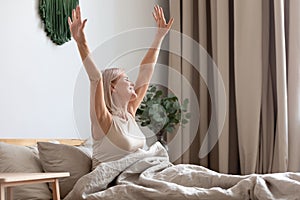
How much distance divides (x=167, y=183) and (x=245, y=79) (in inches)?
67.8

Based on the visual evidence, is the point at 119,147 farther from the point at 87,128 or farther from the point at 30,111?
the point at 87,128

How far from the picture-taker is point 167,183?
1.93 metres

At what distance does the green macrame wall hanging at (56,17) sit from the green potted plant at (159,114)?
1.97 feet

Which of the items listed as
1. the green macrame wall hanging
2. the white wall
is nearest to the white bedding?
the white wall

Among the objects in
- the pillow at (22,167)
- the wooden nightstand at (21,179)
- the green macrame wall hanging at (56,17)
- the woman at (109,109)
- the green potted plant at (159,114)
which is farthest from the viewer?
the green potted plant at (159,114)

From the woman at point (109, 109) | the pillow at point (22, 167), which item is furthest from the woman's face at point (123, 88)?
the pillow at point (22, 167)

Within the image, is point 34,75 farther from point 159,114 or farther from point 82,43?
point 159,114

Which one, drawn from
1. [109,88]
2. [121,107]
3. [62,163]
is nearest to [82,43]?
[109,88]

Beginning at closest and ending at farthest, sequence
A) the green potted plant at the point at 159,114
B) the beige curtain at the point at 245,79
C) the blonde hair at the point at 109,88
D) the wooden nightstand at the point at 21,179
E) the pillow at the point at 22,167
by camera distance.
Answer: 1. the wooden nightstand at the point at 21,179
2. the pillow at the point at 22,167
3. the blonde hair at the point at 109,88
4. the green potted plant at the point at 159,114
5. the beige curtain at the point at 245,79

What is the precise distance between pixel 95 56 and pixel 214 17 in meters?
0.93

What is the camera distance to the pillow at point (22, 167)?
86.0 inches

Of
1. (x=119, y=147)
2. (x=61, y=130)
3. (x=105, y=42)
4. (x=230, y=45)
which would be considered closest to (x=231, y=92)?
(x=230, y=45)

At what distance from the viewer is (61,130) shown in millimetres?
3018

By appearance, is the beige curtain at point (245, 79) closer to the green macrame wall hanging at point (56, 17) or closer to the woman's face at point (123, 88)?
the green macrame wall hanging at point (56, 17)
